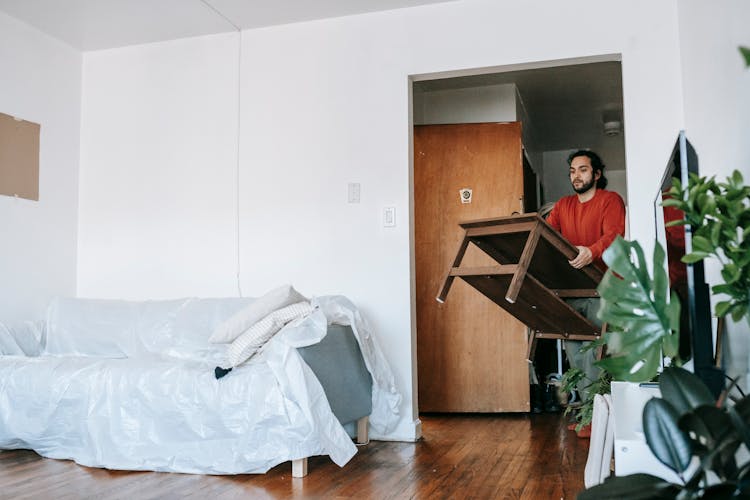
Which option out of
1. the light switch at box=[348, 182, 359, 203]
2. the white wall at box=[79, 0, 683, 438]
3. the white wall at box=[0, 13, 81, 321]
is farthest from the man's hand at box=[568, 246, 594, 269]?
the white wall at box=[0, 13, 81, 321]

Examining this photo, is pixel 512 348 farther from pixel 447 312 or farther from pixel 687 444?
pixel 687 444

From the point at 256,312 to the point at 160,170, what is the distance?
1.61 meters

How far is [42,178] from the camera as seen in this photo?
418 cm

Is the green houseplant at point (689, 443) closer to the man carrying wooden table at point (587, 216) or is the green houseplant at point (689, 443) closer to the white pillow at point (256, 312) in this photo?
the white pillow at point (256, 312)

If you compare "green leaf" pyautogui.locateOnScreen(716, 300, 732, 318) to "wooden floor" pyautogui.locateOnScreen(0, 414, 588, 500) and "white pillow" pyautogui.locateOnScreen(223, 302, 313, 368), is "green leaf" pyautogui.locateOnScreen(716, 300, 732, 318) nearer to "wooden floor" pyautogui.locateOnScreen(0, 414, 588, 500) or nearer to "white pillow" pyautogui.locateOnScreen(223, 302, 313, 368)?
"wooden floor" pyautogui.locateOnScreen(0, 414, 588, 500)

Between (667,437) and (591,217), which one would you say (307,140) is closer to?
(591,217)

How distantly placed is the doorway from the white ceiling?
631mm

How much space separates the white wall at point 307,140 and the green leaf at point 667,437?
2408 mm

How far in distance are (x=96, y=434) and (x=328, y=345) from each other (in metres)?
1.04

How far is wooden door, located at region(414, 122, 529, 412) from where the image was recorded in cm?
449

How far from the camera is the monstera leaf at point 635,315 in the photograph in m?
1.13

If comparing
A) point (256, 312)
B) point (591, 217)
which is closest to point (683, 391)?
point (256, 312)

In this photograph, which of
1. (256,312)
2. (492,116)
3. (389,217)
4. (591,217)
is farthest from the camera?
(492,116)

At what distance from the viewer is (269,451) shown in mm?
2797
